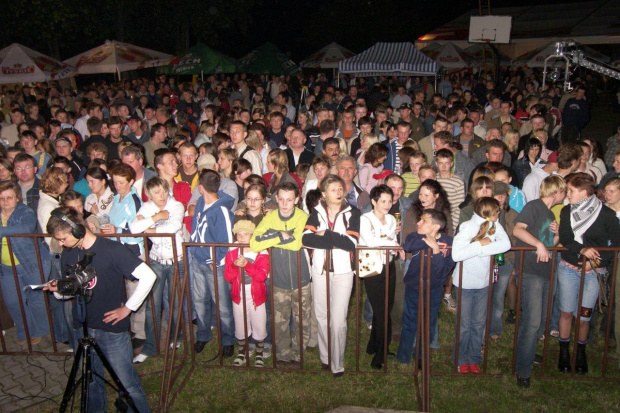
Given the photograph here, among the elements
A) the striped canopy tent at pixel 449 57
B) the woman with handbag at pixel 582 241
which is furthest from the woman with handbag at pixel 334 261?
the striped canopy tent at pixel 449 57

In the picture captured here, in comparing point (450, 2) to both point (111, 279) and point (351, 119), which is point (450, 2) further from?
point (111, 279)

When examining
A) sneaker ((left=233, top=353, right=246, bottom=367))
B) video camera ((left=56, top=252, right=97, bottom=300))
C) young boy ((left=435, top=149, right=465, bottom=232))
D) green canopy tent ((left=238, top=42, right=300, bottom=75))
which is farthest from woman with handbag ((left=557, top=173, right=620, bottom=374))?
green canopy tent ((left=238, top=42, right=300, bottom=75))

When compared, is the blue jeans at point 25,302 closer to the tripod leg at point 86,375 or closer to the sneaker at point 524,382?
the tripod leg at point 86,375

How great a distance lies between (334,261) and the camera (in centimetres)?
510

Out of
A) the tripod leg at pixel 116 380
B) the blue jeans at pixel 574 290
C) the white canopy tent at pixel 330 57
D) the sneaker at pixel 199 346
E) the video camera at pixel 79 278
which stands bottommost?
the sneaker at pixel 199 346

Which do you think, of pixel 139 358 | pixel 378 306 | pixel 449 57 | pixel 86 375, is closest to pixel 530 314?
pixel 378 306

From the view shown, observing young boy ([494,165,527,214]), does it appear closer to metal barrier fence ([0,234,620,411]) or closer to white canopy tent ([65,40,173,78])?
→ metal barrier fence ([0,234,620,411])

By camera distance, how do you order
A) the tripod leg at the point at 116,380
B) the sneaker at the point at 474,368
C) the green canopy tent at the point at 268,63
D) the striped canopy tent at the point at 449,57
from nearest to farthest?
the tripod leg at the point at 116,380 → the sneaker at the point at 474,368 → the striped canopy tent at the point at 449,57 → the green canopy tent at the point at 268,63

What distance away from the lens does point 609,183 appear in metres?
5.37

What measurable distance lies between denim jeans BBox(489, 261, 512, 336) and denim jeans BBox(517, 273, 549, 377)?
2.06ft

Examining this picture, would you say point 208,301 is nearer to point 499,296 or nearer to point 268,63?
point 499,296

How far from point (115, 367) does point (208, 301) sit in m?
1.57

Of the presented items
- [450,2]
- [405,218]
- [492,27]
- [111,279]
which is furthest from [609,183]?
[450,2]

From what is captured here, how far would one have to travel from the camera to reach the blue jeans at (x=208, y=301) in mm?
5758
